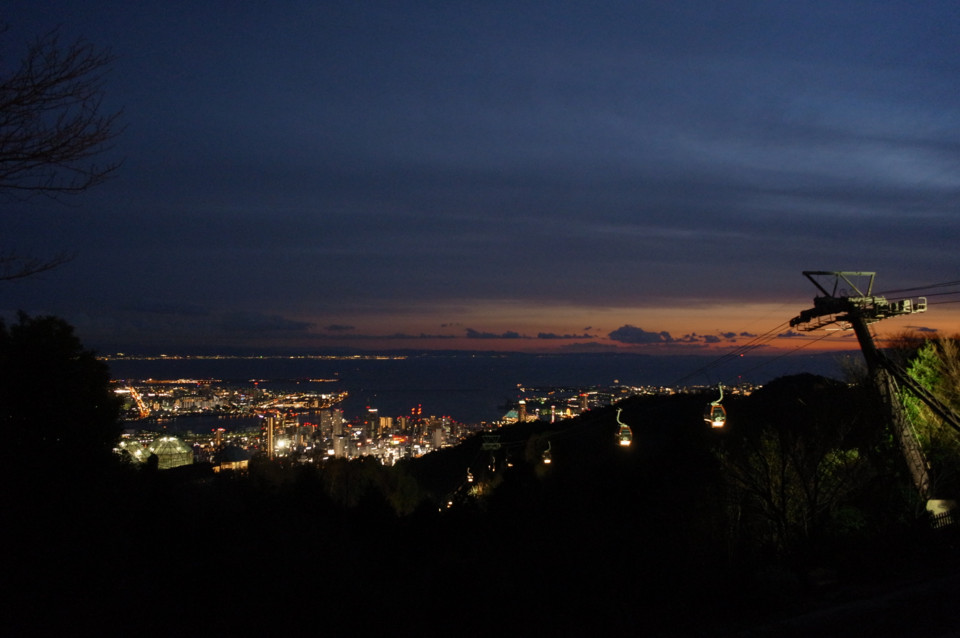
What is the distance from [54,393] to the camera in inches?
434

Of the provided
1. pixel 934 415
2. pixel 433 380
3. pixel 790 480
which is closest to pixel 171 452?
pixel 790 480

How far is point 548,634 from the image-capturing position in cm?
572

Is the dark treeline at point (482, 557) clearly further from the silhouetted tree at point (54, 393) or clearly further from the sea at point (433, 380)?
the sea at point (433, 380)

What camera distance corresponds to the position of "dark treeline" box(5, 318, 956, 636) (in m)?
5.66

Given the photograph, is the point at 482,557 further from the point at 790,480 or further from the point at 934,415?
the point at 934,415

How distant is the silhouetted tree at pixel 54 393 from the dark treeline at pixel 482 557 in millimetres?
1008

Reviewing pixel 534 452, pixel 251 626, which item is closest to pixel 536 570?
pixel 251 626

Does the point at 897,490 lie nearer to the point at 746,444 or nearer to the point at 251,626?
the point at 746,444

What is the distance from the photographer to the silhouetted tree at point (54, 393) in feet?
33.1

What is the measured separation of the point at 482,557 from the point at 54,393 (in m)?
8.44

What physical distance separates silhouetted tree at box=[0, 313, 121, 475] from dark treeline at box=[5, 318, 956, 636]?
39.7 inches

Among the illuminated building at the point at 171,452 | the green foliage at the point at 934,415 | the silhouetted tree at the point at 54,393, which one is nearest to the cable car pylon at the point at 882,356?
the green foliage at the point at 934,415

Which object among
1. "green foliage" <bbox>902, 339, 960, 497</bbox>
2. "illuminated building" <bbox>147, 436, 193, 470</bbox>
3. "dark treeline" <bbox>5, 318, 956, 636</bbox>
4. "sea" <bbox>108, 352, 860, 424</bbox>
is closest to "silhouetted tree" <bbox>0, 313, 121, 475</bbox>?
"dark treeline" <bbox>5, 318, 956, 636</bbox>

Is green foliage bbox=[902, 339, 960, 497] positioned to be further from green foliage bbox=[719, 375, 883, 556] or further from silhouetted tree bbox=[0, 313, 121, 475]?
silhouetted tree bbox=[0, 313, 121, 475]
